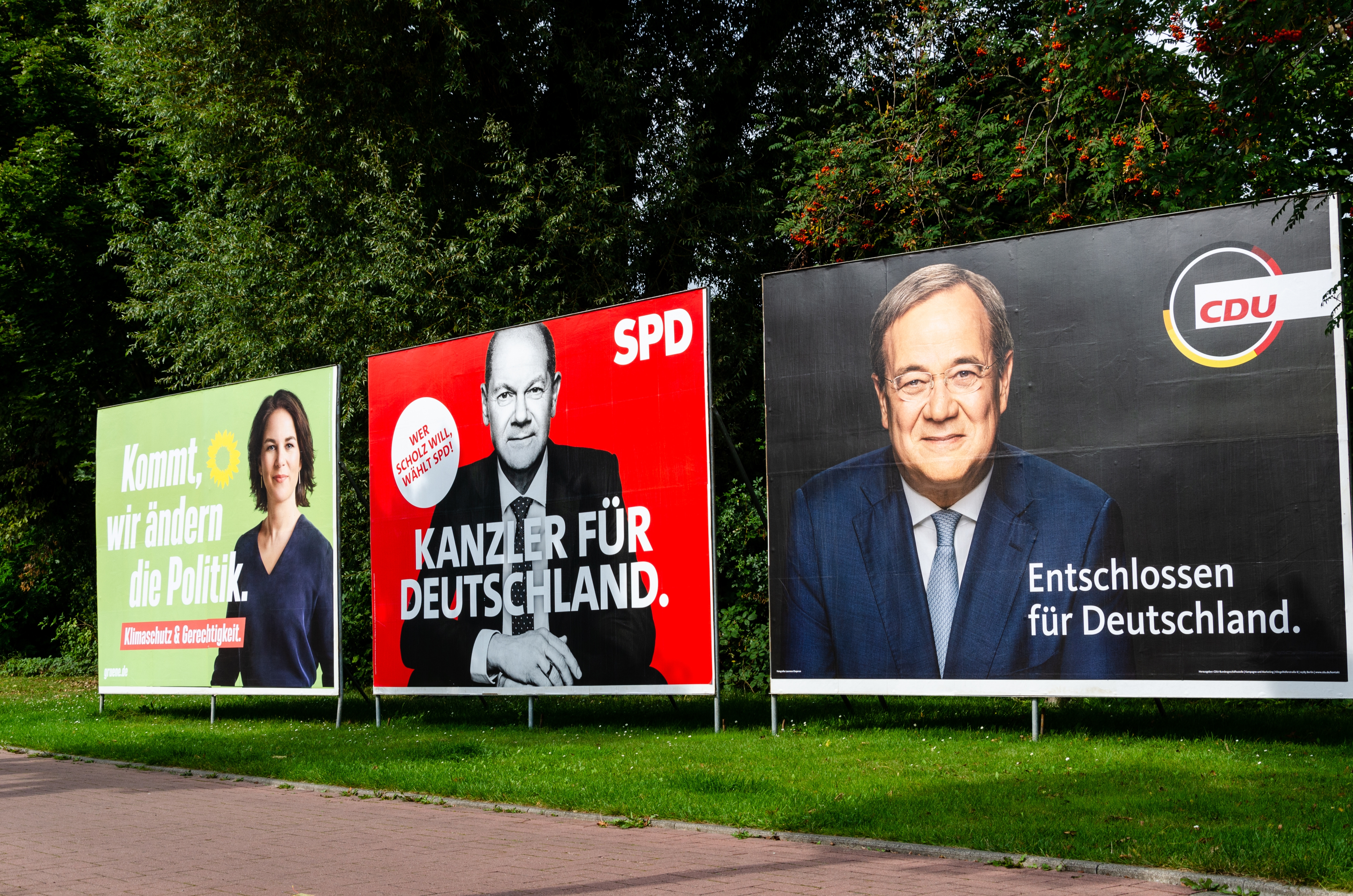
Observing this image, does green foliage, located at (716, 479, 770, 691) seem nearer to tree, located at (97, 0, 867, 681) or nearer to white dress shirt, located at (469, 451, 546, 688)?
tree, located at (97, 0, 867, 681)

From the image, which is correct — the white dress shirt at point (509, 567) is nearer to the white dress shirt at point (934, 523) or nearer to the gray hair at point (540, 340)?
the gray hair at point (540, 340)

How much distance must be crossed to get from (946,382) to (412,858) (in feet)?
23.5

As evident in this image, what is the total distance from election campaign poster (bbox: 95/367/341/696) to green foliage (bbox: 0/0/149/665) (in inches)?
380

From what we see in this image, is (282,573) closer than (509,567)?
No

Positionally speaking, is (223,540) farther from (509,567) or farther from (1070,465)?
(1070,465)

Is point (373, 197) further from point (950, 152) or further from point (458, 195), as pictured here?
point (950, 152)

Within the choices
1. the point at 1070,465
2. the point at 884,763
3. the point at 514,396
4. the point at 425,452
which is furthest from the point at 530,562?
the point at 1070,465

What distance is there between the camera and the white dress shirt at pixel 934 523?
12.6 meters

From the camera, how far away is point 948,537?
12688 mm

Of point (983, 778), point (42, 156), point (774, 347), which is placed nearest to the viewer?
point (983, 778)

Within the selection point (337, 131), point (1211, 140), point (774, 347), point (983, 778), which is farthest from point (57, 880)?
point (337, 131)

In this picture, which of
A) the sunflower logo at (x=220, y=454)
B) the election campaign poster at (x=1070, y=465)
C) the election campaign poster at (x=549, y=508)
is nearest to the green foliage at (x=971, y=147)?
the election campaign poster at (x=1070, y=465)

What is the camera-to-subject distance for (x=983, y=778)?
33.0ft

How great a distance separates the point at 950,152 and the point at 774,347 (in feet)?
22.4
